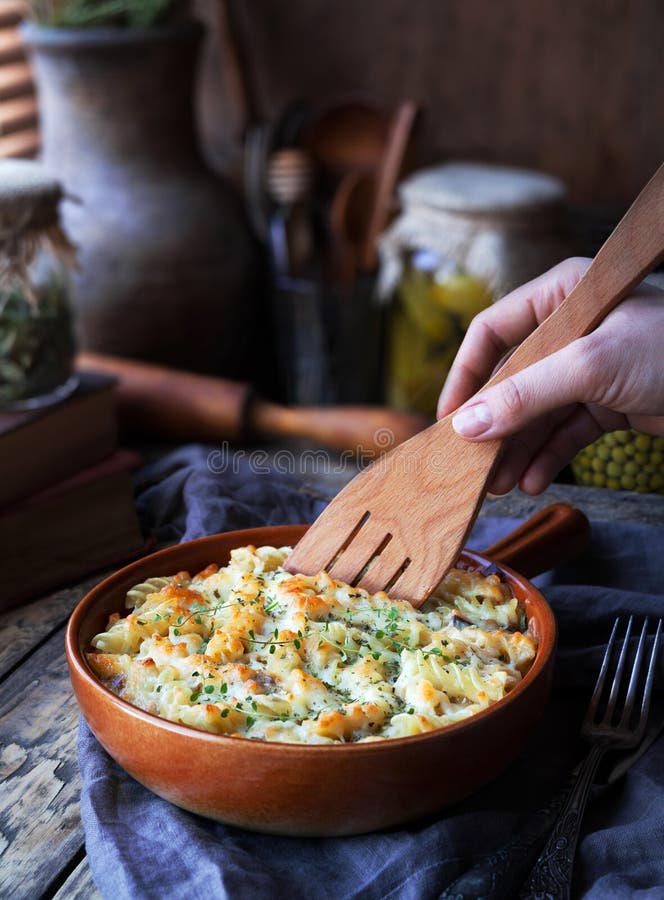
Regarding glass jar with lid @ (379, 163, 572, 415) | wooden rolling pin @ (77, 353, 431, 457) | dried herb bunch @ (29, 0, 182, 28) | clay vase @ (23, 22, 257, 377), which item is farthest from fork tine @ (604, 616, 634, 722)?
dried herb bunch @ (29, 0, 182, 28)

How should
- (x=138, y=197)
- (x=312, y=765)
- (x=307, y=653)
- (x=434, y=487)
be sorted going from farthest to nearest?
1. (x=138, y=197)
2. (x=434, y=487)
3. (x=307, y=653)
4. (x=312, y=765)

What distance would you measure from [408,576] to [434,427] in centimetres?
18

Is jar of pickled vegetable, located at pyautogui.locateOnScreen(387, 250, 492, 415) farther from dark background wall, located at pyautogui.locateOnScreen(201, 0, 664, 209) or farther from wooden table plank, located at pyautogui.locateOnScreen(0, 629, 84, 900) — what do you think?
wooden table plank, located at pyautogui.locateOnScreen(0, 629, 84, 900)

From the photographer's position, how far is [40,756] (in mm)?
1099

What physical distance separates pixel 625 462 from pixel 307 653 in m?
0.75

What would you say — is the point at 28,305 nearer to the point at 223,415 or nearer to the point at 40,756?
the point at 223,415

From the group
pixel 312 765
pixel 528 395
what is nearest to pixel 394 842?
pixel 312 765

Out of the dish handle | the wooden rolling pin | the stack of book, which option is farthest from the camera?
the wooden rolling pin

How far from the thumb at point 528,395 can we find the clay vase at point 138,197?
154cm

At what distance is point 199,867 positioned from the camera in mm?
902

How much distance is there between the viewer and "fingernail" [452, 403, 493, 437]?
116 centimetres

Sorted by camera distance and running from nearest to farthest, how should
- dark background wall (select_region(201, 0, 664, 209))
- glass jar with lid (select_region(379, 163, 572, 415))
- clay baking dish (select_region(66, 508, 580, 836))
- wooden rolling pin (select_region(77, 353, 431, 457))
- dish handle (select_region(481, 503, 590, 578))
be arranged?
clay baking dish (select_region(66, 508, 580, 836)), dish handle (select_region(481, 503, 590, 578)), wooden rolling pin (select_region(77, 353, 431, 457)), glass jar with lid (select_region(379, 163, 572, 415)), dark background wall (select_region(201, 0, 664, 209))

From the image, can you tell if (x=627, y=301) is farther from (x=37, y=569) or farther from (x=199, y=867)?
(x=37, y=569)

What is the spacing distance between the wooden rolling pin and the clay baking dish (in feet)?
3.66
